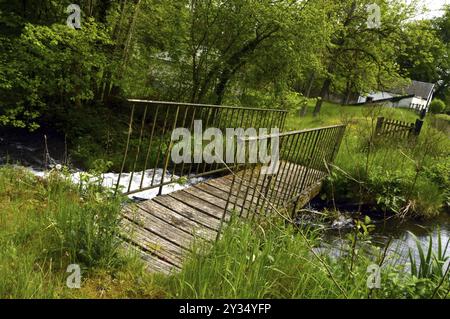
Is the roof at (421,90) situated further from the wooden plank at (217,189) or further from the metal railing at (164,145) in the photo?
the wooden plank at (217,189)

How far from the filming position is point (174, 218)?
3691mm

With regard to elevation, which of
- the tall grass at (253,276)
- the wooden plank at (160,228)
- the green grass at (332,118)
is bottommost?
the wooden plank at (160,228)

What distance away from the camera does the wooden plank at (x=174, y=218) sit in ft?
11.5

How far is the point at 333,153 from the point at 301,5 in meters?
3.29

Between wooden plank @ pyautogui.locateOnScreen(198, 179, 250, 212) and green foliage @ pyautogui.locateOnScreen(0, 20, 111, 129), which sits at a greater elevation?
green foliage @ pyautogui.locateOnScreen(0, 20, 111, 129)

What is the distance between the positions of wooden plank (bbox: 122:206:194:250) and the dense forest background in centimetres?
420

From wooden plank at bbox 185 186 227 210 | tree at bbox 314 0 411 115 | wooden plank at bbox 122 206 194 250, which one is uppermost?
tree at bbox 314 0 411 115

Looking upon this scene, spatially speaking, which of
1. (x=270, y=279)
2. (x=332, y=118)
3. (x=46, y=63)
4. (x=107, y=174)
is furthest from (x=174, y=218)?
(x=332, y=118)

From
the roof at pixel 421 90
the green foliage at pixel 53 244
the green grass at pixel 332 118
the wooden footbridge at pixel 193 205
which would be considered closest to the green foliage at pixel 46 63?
the wooden footbridge at pixel 193 205

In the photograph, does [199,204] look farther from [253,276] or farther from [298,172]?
[253,276]

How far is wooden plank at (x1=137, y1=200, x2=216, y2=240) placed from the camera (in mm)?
3514

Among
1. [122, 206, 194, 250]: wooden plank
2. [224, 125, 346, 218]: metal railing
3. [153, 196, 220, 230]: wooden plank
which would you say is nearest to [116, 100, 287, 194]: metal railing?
[224, 125, 346, 218]: metal railing

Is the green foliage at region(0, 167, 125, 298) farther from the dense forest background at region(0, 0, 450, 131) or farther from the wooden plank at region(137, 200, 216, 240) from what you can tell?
the dense forest background at region(0, 0, 450, 131)

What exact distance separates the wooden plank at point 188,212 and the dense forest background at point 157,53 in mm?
3925
